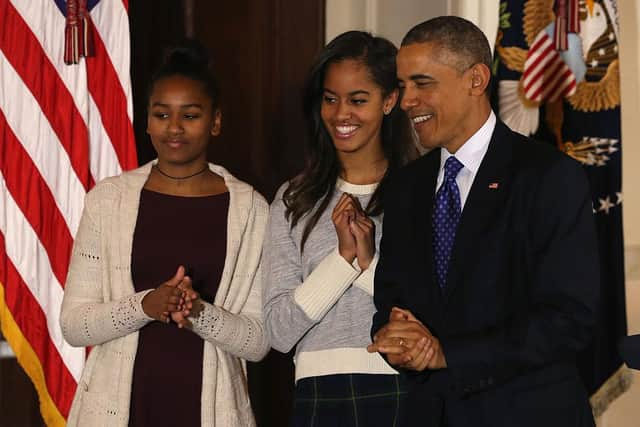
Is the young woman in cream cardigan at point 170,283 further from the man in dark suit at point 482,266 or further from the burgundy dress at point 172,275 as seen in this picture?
the man in dark suit at point 482,266

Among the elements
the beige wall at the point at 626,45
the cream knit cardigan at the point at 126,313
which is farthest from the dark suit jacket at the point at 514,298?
the beige wall at the point at 626,45

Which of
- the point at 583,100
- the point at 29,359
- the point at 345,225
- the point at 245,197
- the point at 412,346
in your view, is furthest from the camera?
the point at 583,100

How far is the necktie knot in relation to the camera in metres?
2.30

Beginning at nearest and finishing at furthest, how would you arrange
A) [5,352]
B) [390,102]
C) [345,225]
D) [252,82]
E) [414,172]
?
1. [414,172]
2. [345,225]
3. [390,102]
4. [252,82]
5. [5,352]

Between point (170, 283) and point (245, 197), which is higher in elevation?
point (245, 197)

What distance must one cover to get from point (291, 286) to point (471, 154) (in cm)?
66

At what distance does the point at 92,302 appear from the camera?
113 inches

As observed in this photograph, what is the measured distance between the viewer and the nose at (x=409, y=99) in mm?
2322

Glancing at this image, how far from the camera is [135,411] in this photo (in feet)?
9.19

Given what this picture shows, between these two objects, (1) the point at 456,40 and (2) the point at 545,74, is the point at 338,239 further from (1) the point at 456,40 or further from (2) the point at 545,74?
(2) the point at 545,74

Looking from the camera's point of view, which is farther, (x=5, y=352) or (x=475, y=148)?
(x=5, y=352)

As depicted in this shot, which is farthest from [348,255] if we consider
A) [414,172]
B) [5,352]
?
[5,352]

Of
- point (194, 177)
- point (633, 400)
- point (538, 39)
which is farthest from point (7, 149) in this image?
point (633, 400)

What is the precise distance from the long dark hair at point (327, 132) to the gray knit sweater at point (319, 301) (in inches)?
1.8
